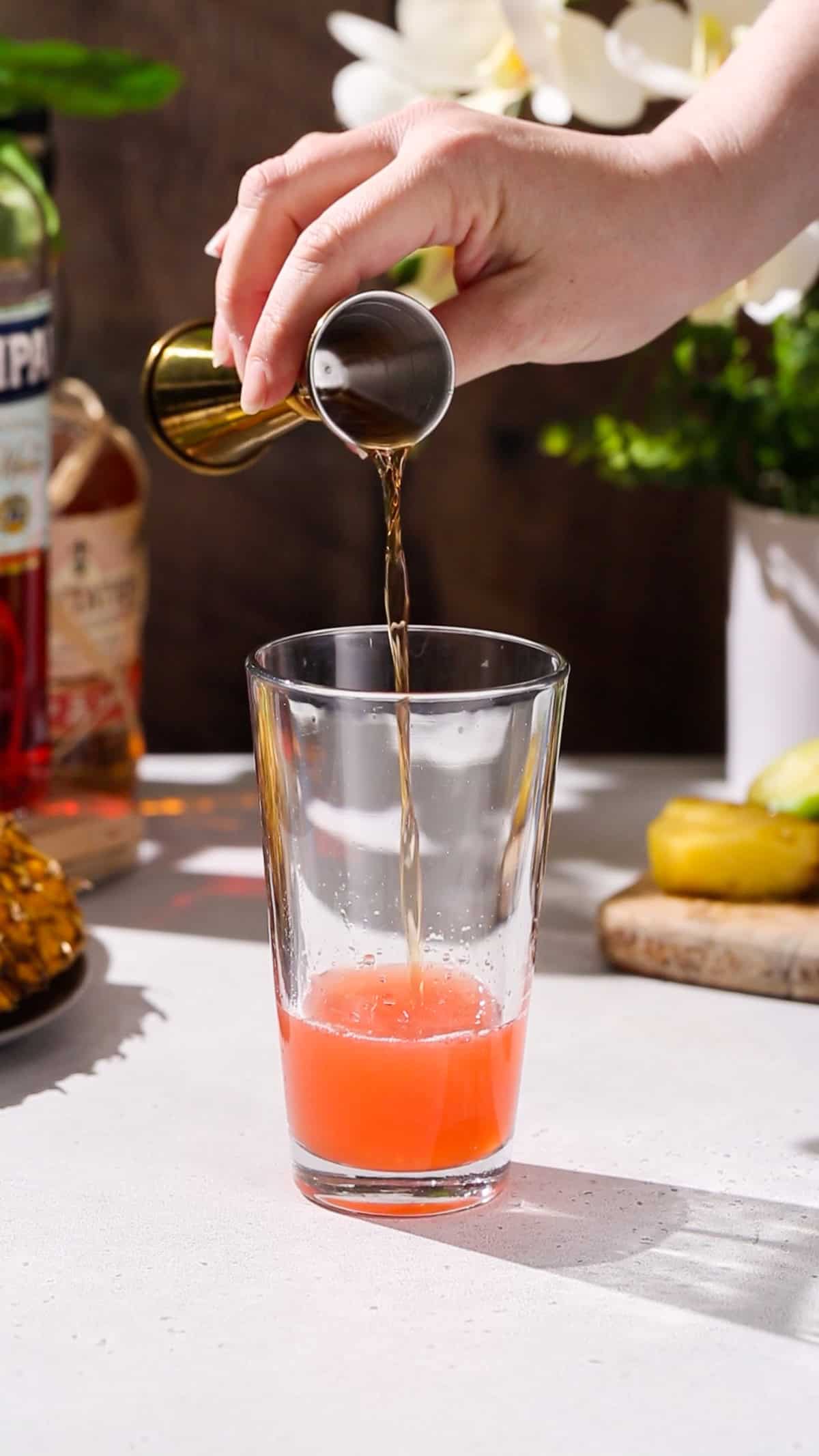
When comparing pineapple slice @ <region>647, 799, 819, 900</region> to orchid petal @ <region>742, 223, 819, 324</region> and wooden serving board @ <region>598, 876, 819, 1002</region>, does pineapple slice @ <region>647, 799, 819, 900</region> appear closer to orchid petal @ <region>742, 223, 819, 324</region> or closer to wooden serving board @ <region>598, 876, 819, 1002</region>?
wooden serving board @ <region>598, 876, 819, 1002</region>

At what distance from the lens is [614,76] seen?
3.69 ft

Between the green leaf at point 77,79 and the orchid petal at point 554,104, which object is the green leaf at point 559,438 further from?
the green leaf at point 77,79

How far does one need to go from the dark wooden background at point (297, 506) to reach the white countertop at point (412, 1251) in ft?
2.13

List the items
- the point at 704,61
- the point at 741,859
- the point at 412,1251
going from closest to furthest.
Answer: the point at 412,1251
the point at 741,859
the point at 704,61

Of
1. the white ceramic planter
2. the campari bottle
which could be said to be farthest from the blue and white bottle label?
the white ceramic planter

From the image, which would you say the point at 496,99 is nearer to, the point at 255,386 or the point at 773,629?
the point at 773,629

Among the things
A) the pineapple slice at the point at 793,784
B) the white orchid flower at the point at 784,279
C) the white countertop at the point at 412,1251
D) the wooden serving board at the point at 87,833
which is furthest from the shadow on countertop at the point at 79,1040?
the white orchid flower at the point at 784,279

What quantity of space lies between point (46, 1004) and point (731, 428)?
0.67 m

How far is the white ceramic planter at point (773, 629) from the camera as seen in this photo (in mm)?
1216

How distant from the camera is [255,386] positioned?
0.73m

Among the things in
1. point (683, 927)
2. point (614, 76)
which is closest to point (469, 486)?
point (614, 76)

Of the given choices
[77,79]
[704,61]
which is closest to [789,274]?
[704,61]

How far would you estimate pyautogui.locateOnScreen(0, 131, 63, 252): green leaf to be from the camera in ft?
3.59

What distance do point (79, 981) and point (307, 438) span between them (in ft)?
2.56
